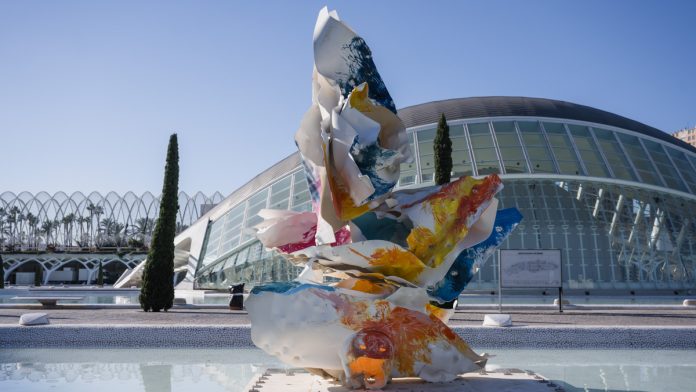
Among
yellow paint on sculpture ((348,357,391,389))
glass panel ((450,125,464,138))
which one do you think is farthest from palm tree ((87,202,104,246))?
yellow paint on sculpture ((348,357,391,389))

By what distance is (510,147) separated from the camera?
103 ft

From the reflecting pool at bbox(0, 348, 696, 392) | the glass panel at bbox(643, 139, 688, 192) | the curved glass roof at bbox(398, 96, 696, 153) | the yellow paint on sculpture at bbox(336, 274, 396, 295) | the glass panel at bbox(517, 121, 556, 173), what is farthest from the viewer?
the curved glass roof at bbox(398, 96, 696, 153)

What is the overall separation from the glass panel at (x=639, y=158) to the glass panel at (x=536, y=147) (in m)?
4.06

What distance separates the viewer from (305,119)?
844 cm

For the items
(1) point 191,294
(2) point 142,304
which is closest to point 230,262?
(1) point 191,294

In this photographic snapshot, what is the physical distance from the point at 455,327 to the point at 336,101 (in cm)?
705

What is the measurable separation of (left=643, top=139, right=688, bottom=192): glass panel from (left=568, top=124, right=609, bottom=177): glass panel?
303 centimetres

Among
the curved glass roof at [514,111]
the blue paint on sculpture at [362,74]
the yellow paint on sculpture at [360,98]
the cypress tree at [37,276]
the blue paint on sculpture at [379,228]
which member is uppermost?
the curved glass roof at [514,111]

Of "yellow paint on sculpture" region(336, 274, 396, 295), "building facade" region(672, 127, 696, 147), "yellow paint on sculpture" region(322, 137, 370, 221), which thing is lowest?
"yellow paint on sculpture" region(336, 274, 396, 295)

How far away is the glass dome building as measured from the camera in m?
30.1

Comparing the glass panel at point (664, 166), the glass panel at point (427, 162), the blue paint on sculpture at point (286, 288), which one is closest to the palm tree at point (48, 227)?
the glass panel at point (427, 162)

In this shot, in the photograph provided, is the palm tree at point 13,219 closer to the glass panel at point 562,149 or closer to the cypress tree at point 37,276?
the cypress tree at point 37,276

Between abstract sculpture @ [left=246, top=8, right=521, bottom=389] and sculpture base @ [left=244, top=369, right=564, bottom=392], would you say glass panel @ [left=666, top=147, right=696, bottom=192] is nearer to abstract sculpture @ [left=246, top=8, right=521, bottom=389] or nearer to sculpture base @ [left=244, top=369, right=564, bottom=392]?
sculpture base @ [left=244, top=369, right=564, bottom=392]

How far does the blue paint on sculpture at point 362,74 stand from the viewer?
834 centimetres
